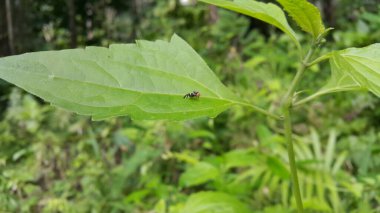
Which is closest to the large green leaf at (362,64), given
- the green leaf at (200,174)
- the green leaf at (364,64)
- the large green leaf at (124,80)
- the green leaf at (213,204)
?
the green leaf at (364,64)

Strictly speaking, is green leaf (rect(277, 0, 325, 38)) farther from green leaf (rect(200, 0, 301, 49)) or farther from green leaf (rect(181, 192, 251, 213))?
green leaf (rect(181, 192, 251, 213))

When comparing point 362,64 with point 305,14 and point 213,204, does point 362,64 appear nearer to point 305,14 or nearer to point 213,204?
point 305,14

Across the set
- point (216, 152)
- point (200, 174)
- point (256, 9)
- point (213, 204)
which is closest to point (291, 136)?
point (256, 9)

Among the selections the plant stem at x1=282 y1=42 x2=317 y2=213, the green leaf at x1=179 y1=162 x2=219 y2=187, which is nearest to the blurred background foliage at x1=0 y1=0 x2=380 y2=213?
the green leaf at x1=179 y1=162 x2=219 y2=187

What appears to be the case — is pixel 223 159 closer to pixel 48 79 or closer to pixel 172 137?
pixel 172 137

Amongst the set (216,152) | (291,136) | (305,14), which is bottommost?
(216,152)

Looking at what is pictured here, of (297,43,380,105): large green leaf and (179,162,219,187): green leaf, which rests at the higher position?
(297,43,380,105): large green leaf

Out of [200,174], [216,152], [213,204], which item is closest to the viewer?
[213,204]
